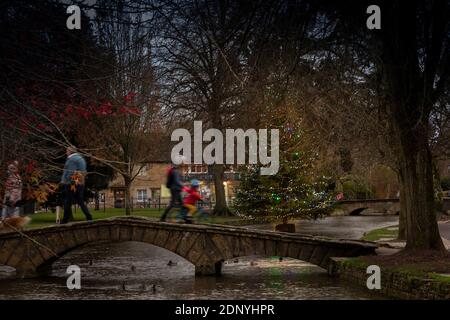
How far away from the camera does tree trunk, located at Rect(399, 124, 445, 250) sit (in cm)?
1858

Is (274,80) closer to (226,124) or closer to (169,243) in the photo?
(169,243)

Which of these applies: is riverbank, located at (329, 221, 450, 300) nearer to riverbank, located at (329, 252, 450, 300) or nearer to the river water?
riverbank, located at (329, 252, 450, 300)

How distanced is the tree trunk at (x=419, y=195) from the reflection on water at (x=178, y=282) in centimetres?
203

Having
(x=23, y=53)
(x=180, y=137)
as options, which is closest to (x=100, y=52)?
(x=23, y=53)

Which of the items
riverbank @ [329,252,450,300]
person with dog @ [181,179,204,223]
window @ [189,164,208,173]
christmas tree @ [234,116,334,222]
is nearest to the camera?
riverbank @ [329,252,450,300]

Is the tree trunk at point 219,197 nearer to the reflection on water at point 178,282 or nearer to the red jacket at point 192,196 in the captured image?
the reflection on water at point 178,282

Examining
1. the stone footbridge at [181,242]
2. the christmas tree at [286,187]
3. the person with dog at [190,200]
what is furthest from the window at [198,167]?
the stone footbridge at [181,242]

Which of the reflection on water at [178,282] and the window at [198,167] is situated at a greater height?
the window at [198,167]

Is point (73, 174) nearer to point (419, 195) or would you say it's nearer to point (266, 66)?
point (266, 66)

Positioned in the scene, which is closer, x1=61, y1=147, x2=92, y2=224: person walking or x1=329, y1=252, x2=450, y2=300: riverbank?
x1=61, y1=147, x2=92, y2=224: person walking

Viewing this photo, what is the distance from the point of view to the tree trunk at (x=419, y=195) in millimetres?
18578

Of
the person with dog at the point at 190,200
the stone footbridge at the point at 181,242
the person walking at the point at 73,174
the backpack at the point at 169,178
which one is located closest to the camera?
the person walking at the point at 73,174

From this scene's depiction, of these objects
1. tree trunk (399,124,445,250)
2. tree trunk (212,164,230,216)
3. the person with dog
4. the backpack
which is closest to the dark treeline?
tree trunk (399,124,445,250)

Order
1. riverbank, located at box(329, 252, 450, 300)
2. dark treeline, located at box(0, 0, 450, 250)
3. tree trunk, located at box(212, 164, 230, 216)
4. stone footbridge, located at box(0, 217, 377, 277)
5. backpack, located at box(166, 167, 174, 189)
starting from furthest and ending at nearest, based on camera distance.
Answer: tree trunk, located at box(212, 164, 230, 216), stone footbridge, located at box(0, 217, 377, 277), backpack, located at box(166, 167, 174, 189), riverbank, located at box(329, 252, 450, 300), dark treeline, located at box(0, 0, 450, 250)
